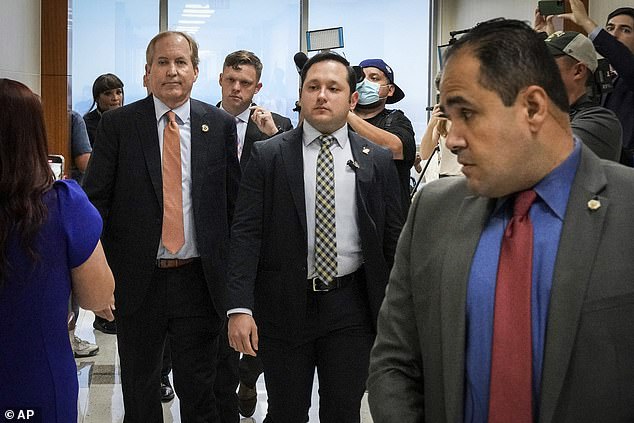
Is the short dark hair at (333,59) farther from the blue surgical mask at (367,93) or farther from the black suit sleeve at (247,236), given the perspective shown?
the blue surgical mask at (367,93)

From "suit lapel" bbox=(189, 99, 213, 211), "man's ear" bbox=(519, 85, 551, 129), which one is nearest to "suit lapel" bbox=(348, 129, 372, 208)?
"suit lapel" bbox=(189, 99, 213, 211)

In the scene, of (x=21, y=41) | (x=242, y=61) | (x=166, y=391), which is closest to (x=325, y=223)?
(x=242, y=61)

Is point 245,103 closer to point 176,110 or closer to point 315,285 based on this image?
point 176,110

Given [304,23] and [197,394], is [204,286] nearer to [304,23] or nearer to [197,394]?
[197,394]

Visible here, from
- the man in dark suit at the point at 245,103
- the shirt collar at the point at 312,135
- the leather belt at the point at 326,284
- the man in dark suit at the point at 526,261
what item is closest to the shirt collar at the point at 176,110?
the shirt collar at the point at 312,135

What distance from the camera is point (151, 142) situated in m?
3.30

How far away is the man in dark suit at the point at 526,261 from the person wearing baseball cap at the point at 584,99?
105 centimetres

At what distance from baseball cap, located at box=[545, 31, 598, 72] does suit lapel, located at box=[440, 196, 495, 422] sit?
1.30 metres

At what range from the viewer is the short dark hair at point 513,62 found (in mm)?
1437

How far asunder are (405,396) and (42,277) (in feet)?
3.40

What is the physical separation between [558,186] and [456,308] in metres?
0.26

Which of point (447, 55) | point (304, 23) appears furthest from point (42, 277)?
point (304, 23)

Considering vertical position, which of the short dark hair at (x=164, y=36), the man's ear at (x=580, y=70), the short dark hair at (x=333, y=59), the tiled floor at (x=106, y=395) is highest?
the short dark hair at (x=164, y=36)

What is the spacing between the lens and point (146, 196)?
3.27 metres
